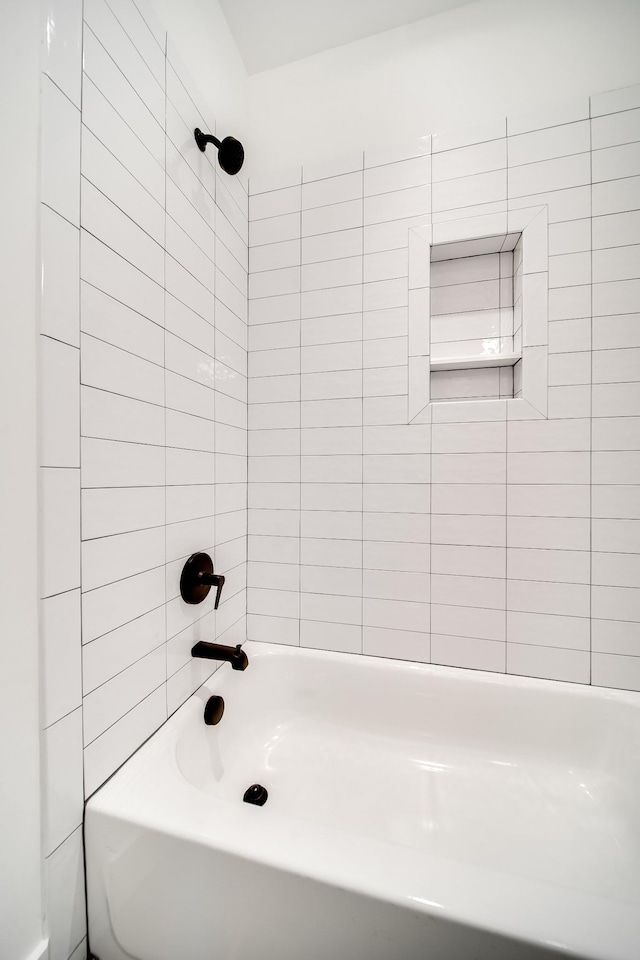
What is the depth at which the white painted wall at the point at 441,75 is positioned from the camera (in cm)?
130

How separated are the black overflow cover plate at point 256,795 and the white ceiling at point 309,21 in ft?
A: 9.09

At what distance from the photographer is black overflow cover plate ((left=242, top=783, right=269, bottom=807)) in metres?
1.21

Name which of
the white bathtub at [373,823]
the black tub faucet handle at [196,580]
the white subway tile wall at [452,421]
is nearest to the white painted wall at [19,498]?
the white bathtub at [373,823]

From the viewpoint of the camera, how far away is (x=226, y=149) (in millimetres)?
1268

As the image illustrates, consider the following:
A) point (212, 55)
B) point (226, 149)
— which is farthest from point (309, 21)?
point (226, 149)

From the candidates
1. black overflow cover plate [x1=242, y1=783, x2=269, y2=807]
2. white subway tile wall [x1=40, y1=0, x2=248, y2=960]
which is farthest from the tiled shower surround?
black overflow cover plate [x1=242, y1=783, x2=269, y2=807]

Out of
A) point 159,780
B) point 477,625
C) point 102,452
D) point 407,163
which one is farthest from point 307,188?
point 159,780

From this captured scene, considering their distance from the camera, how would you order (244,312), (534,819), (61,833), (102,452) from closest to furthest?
(61,833) < (102,452) < (534,819) < (244,312)

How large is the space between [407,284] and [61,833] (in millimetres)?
1803

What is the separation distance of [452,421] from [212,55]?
156cm

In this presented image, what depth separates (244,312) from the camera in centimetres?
162

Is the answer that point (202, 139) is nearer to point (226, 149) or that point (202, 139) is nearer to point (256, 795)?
point (226, 149)

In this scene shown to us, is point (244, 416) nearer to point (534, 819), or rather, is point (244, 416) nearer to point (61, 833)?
point (61, 833)

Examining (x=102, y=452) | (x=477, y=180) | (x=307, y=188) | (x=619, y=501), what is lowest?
(x=619, y=501)
